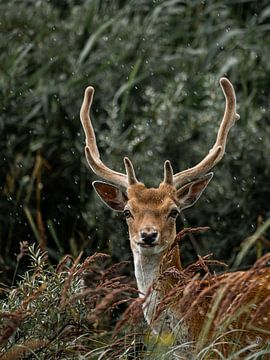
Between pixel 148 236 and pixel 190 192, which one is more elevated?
pixel 148 236

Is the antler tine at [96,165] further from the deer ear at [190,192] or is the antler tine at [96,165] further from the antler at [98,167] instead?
the deer ear at [190,192]

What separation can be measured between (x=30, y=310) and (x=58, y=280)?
8.2 inches

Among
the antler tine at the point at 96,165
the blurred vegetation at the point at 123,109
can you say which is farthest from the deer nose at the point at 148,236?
the blurred vegetation at the point at 123,109

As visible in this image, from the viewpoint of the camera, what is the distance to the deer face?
19.7ft

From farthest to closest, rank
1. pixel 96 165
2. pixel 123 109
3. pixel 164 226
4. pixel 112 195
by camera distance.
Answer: pixel 123 109 → pixel 112 195 → pixel 96 165 → pixel 164 226

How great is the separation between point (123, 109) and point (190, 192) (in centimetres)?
266

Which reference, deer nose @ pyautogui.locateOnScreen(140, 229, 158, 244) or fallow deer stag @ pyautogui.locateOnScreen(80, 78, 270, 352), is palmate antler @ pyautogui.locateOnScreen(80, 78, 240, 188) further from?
deer nose @ pyautogui.locateOnScreen(140, 229, 158, 244)

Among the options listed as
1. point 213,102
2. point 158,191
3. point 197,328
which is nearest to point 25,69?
point 213,102

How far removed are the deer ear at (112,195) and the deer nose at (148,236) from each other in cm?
47

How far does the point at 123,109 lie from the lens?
9016 mm

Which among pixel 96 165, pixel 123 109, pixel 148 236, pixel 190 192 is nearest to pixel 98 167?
pixel 96 165

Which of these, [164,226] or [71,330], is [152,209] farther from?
[71,330]

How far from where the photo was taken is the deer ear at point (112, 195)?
254 inches

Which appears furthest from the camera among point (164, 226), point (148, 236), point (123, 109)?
point (123, 109)
